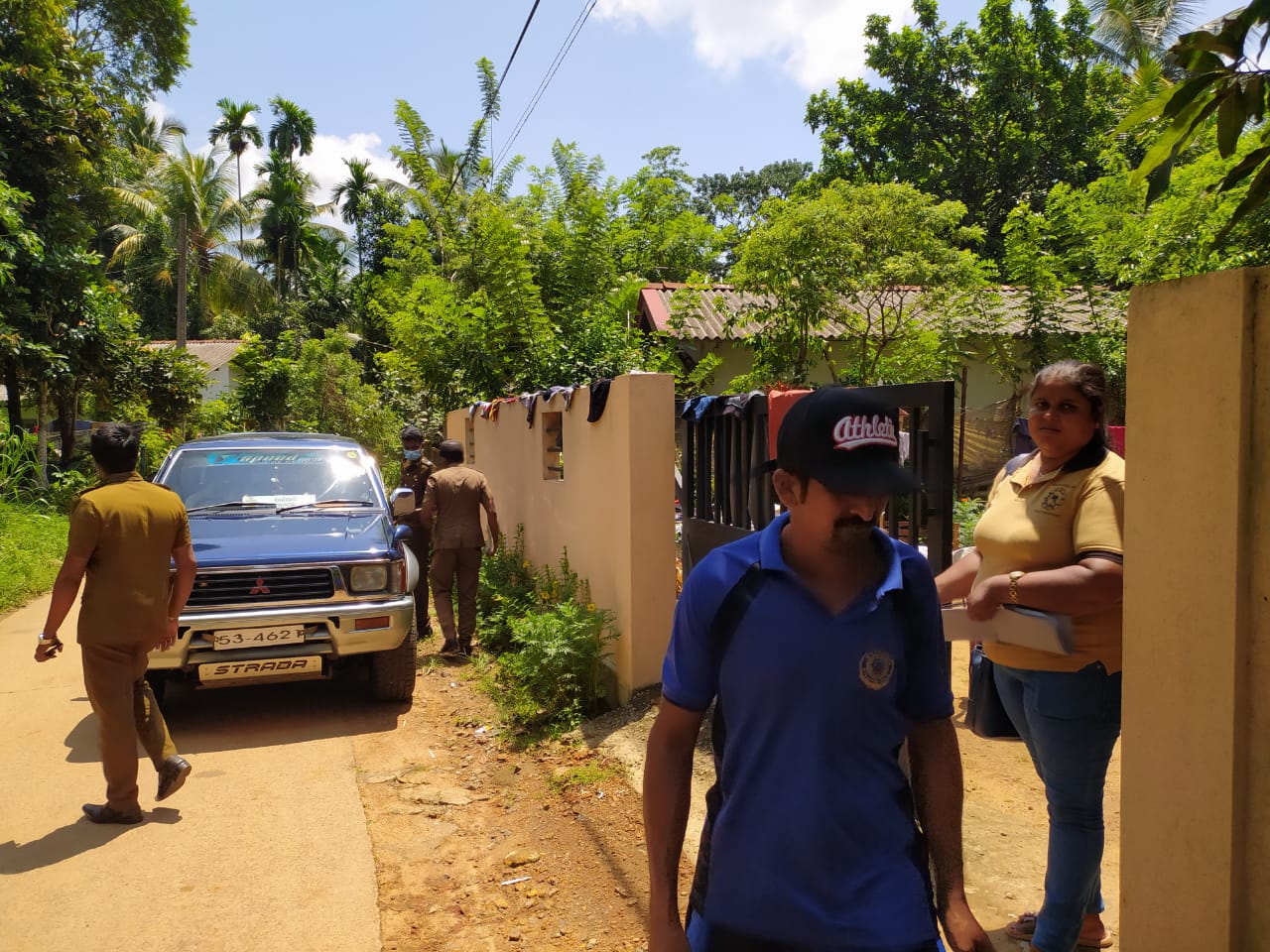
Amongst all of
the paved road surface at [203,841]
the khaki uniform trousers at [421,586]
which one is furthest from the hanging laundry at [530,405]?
the paved road surface at [203,841]

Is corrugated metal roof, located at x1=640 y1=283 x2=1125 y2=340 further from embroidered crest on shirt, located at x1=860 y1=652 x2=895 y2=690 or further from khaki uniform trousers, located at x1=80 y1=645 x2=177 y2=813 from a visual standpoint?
embroidered crest on shirt, located at x1=860 y1=652 x2=895 y2=690

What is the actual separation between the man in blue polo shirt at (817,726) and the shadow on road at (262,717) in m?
4.78

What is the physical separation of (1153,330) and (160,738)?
15.5ft

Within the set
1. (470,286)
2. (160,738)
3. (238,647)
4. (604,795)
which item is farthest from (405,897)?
(470,286)

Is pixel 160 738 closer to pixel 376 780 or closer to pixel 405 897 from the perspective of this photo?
pixel 376 780

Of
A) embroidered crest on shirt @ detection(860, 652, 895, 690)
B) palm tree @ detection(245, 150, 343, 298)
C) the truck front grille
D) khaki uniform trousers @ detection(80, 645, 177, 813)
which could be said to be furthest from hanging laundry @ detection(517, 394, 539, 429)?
palm tree @ detection(245, 150, 343, 298)

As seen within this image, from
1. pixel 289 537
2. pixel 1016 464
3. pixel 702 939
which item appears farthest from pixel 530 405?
pixel 702 939

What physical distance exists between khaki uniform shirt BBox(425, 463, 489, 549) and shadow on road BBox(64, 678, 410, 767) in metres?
1.35

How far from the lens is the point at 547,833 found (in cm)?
460

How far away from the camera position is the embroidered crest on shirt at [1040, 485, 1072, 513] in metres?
2.76

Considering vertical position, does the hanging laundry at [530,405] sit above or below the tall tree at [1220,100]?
below

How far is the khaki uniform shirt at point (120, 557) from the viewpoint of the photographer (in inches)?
178

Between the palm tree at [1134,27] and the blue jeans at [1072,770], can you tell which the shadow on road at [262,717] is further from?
the palm tree at [1134,27]

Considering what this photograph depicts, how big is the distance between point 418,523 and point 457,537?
94 centimetres
